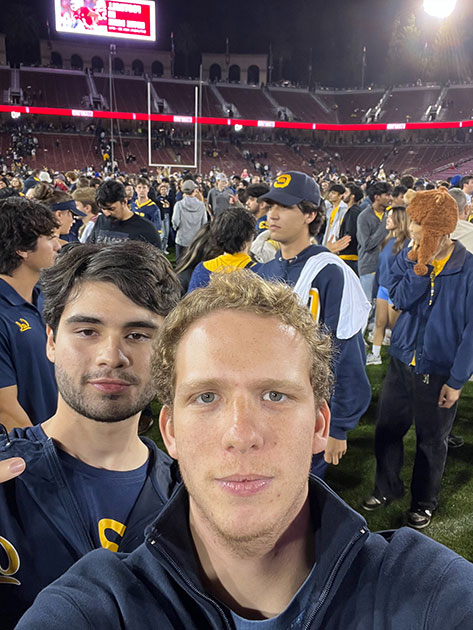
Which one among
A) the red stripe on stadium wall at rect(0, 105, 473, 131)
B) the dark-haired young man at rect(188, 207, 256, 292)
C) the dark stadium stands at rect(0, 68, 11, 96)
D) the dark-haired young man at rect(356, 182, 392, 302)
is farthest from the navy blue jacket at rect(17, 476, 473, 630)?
the dark stadium stands at rect(0, 68, 11, 96)

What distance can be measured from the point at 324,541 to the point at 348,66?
218ft

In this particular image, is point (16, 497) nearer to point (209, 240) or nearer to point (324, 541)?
point (324, 541)

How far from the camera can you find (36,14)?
168 ft

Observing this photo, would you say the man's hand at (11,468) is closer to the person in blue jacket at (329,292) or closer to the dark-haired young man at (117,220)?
the person in blue jacket at (329,292)

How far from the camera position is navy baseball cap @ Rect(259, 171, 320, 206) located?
2.99m

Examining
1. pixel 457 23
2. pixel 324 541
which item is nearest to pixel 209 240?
pixel 324 541

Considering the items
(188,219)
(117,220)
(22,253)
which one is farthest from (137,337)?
(188,219)

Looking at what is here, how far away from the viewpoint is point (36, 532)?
1308 mm

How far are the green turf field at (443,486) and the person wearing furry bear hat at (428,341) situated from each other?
16cm

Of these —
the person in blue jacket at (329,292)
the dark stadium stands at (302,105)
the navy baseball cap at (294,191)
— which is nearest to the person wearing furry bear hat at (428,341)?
the person in blue jacket at (329,292)

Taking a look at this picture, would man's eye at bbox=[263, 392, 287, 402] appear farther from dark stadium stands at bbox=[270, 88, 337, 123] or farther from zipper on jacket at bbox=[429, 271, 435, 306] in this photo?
dark stadium stands at bbox=[270, 88, 337, 123]

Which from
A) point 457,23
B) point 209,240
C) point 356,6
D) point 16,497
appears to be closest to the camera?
point 16,497

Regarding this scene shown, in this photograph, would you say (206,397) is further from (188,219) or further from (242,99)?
(242,99)

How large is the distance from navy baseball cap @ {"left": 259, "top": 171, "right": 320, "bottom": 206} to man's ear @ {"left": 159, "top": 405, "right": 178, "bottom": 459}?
1993 mm
